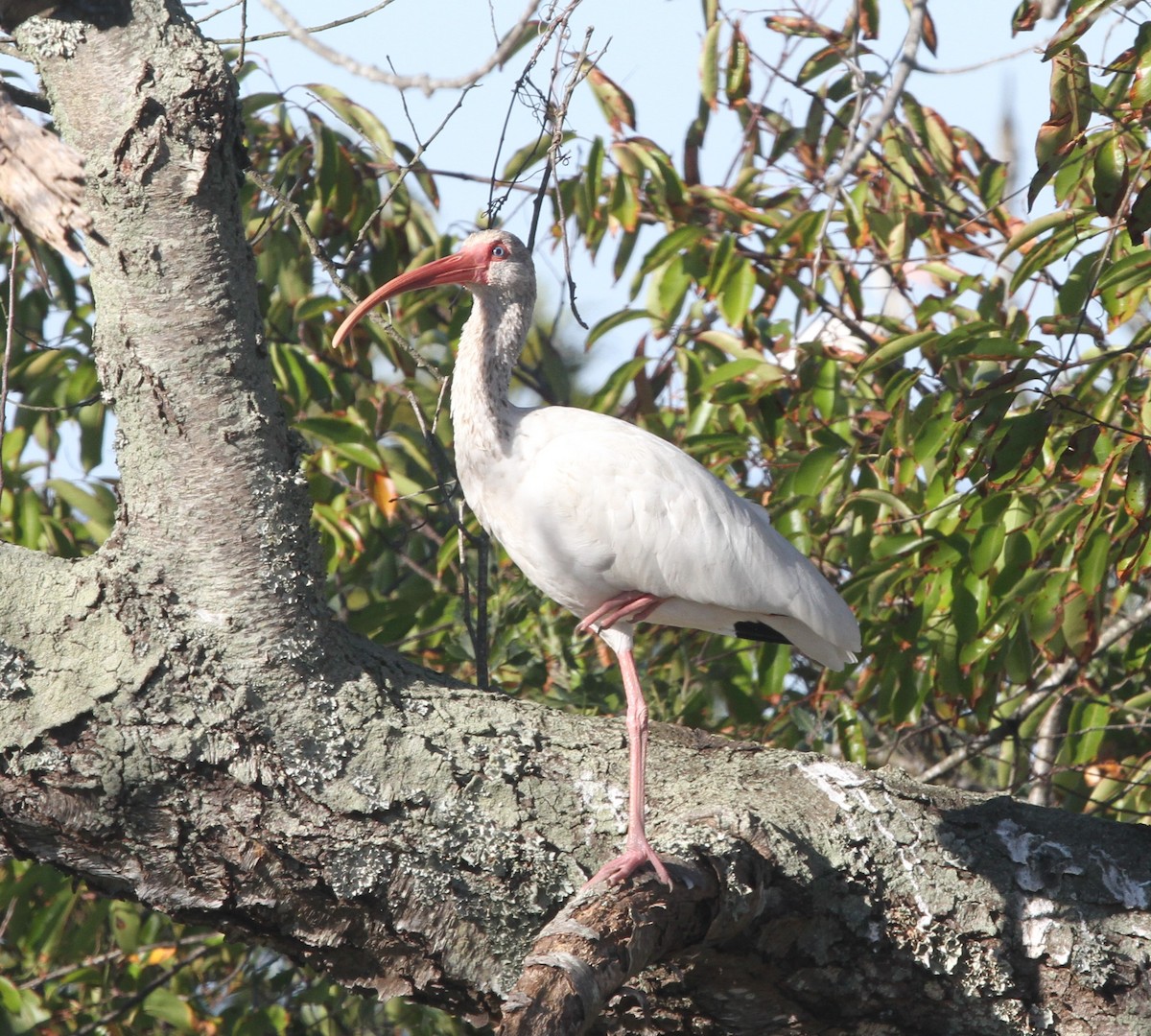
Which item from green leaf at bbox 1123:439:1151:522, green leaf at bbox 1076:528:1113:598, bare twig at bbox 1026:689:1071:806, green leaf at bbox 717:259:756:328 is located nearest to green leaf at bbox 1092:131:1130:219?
green leaf at bbox 1123:439:1151:522

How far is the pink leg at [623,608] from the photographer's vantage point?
328 centimetres

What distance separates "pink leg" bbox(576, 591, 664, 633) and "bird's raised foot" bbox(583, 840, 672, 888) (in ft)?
2.94

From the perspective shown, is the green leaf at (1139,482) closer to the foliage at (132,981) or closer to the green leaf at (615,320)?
the green leaf at (615,320)

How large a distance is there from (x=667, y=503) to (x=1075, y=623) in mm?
938

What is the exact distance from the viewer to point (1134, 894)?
2.59 m

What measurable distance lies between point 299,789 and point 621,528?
1081 mm

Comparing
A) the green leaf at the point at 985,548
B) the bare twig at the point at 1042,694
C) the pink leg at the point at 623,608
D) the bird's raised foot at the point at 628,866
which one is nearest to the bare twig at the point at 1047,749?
the bare twig at the point at 1042,694

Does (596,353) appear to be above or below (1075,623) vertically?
below

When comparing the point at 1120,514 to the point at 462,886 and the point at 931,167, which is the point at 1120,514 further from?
the point at 931,167

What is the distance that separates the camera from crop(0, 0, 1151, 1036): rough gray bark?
2.35 m

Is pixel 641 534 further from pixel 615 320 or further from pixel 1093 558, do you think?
pixel 1093 558

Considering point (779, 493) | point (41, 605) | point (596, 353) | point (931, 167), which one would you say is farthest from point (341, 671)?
point (596, 353)

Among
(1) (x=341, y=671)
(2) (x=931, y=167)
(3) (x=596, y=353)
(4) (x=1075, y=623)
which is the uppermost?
(2) (x=931, y=167)

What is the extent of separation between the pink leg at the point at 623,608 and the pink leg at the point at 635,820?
0.90 feet
